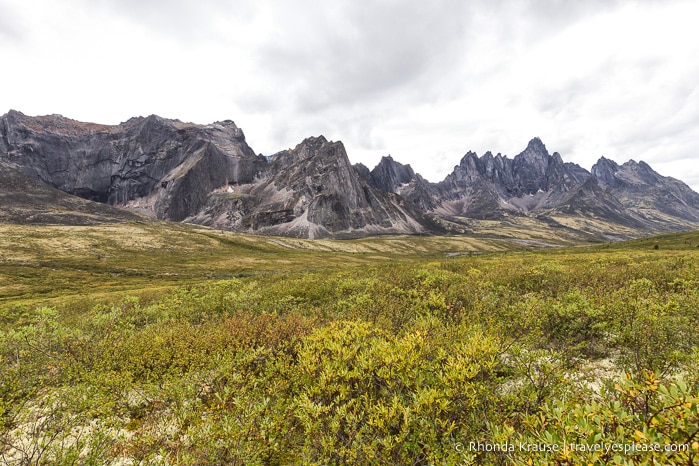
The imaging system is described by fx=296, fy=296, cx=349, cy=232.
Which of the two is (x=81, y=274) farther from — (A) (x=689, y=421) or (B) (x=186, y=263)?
(A) (x=689, y=421)

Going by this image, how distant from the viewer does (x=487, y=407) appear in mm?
6234

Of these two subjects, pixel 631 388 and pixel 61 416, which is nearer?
pixel 631 388

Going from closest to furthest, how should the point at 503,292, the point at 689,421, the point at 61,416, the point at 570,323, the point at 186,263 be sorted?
1. the point at 689,421
2. the point at 61,416
3. the point at 570,323
4. the point at 503,292
5. the point at 186,263

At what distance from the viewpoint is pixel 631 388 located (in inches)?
178

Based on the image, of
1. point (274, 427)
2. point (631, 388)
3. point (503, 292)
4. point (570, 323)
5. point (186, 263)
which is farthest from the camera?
point (186, 263)

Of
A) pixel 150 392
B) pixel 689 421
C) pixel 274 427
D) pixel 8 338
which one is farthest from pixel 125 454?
pixel 8 338

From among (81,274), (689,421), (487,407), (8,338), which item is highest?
(689,421)

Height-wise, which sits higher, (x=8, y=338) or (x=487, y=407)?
(x=487, y=407)

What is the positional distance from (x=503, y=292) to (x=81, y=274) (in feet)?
356

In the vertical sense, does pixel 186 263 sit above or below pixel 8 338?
below

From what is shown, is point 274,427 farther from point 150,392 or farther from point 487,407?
point 150,392

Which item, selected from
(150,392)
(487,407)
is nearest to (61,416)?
(150,392)

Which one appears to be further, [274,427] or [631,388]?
[274,427]

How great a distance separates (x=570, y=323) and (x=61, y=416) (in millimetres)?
16642
